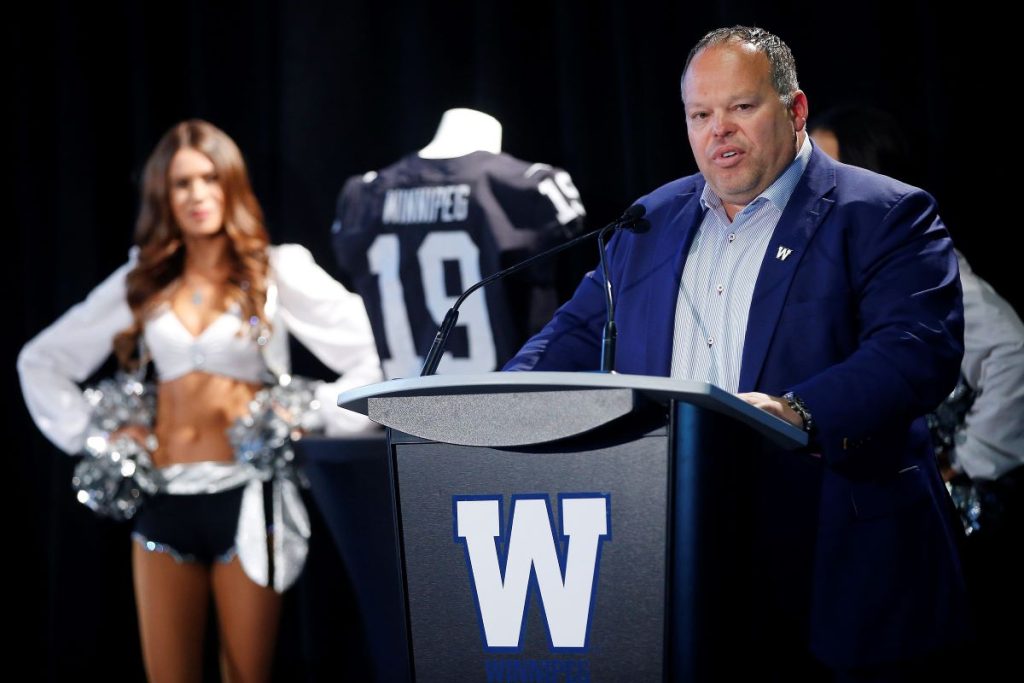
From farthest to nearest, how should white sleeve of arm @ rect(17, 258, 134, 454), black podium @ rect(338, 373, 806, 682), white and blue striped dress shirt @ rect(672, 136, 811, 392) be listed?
white sleeve of arm @ rect(17, 258, 134, 454) < white and blue striped dress shirt @ rect(672, 136, 811, 392) < black podium @ rect(338, 373, 806, 682)

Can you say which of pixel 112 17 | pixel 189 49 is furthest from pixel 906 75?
pixel 112 17

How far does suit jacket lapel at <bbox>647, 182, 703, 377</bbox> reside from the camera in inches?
81.5

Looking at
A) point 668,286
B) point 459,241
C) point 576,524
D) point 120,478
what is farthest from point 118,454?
point 576,524

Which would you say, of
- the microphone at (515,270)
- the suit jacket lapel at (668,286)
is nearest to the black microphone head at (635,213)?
the microphone at (515,270)

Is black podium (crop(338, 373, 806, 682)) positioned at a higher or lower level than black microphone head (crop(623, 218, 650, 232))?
lower

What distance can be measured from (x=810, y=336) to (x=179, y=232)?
2356mm

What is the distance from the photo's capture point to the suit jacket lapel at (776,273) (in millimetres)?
1934

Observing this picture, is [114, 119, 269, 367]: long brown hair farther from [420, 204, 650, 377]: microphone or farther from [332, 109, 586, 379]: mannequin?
[420, 204, 650, 377]: microphone

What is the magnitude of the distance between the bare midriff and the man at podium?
164 cm

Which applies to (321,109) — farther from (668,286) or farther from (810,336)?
(810,336)

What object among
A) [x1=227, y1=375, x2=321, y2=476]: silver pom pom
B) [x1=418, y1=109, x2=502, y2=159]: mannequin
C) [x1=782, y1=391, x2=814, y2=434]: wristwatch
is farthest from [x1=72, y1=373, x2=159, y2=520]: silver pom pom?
[x1=782, y1=391, x2=814, y2=434]: wristwatch

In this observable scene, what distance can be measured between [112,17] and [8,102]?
49 centimetres

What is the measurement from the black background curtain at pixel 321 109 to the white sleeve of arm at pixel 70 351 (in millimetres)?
443

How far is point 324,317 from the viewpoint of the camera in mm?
3789
